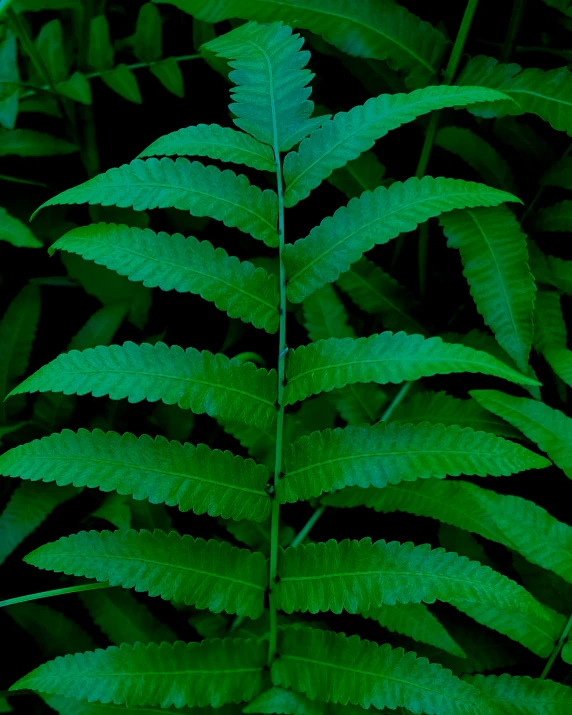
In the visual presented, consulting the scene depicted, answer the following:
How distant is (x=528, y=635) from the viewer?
1067 millimetres

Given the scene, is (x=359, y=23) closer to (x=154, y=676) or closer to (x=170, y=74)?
(x=170, y=74)

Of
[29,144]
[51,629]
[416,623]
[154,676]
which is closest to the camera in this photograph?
[154,676]

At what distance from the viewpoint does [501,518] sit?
3.50ft

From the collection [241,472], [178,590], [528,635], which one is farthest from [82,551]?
[528,635]

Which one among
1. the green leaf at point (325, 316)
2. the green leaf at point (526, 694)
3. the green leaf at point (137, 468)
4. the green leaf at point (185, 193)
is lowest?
the green leaf at point (526, 694)

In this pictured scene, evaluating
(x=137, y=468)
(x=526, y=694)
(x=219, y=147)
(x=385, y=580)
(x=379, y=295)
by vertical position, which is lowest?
(x=526, y=694)

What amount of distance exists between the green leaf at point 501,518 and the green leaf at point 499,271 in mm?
224

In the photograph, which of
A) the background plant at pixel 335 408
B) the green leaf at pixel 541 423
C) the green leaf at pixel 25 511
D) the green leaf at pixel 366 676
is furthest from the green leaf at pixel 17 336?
the green leaf at pixel 541 423

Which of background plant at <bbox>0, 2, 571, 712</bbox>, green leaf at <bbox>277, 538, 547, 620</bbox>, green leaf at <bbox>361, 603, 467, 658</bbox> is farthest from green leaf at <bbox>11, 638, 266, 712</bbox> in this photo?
green leaf at <bbox>361, 603, 467, 658</bbox>

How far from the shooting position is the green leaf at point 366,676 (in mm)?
892

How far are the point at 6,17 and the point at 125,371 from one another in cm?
85

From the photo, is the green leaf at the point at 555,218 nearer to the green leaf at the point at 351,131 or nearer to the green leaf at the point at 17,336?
the green leaf at the point at 351,131

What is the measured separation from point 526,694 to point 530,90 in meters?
1.00

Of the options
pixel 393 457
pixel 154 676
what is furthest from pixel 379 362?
pixel 154 676
